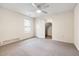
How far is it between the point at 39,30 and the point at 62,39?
121 inches

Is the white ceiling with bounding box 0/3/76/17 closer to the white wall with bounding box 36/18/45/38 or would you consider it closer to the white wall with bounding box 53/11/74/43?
the white wall with bounding box 53/11/74/43

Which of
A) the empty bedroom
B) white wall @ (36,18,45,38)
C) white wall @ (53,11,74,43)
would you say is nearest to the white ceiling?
the empty bedroom

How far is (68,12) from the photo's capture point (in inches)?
248

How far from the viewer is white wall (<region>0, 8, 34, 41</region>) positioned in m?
5.15

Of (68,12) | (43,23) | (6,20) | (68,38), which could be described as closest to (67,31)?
(68,38)

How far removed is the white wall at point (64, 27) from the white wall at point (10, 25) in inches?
126

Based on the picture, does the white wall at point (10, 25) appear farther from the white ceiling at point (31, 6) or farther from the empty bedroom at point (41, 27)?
the white ceiling at point (31, 6)

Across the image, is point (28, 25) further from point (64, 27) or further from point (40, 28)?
point (64, 27)

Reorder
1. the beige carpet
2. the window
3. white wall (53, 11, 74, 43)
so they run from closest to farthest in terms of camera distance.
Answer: the beige carpet → white wall (53, 11, 74, 43) → the window

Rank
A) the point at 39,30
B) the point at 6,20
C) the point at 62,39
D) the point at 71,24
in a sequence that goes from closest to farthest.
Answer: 1. the point at 6,20
2. the point at 71,24
3. the point at 62,39
4. the point at 39,30

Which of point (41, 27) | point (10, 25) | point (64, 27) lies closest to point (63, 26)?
point (64, 27)

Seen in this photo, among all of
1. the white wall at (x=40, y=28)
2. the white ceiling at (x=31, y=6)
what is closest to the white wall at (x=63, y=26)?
the white wall at (x=40, y=28)

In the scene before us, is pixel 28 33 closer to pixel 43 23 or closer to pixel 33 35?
pixel 33 35

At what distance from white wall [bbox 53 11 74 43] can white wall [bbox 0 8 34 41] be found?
Answer: 3.21 meters
